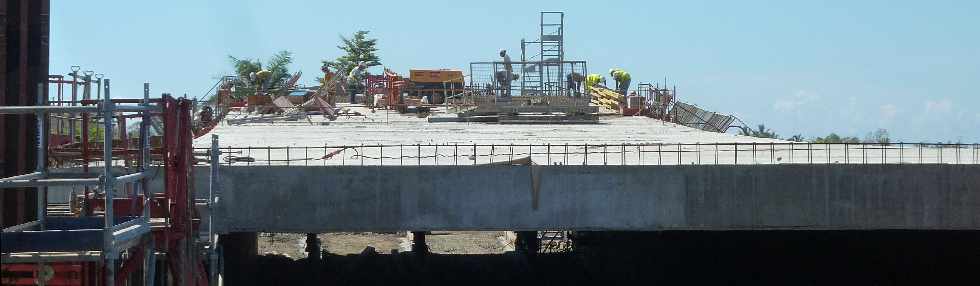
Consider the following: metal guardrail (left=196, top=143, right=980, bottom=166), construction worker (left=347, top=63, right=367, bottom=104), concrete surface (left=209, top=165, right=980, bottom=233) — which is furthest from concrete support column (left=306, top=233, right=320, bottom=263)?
concrete surface (left=209, top=165, right=980, bottom=233)

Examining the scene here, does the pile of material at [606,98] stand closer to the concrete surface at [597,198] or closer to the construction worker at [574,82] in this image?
the construction worker at [574,82]

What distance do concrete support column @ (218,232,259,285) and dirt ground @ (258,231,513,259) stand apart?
14256 mm

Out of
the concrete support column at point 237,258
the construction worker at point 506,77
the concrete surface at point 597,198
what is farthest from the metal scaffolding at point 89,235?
the construction worker at point 506,77

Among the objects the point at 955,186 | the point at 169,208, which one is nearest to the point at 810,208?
the point at 955,186

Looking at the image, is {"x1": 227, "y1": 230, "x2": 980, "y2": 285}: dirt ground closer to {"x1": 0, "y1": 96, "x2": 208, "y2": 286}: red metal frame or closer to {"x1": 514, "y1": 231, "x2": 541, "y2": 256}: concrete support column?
{"x1": 514, "y1": 231, "x2": 541, "y2": 256}: concrete support column

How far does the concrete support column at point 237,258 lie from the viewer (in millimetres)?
31312

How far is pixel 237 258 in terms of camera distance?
33.3 m

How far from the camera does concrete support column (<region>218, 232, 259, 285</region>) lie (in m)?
31.3

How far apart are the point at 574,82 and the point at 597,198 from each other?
21.7 meters

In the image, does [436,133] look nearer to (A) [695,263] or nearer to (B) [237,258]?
(B) [237,258]

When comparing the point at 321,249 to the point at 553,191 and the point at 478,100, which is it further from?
the point at 553,191

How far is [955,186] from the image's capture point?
25391mm

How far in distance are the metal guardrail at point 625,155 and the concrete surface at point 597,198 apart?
7.19 ft

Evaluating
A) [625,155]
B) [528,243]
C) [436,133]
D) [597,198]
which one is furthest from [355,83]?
[597,198]
